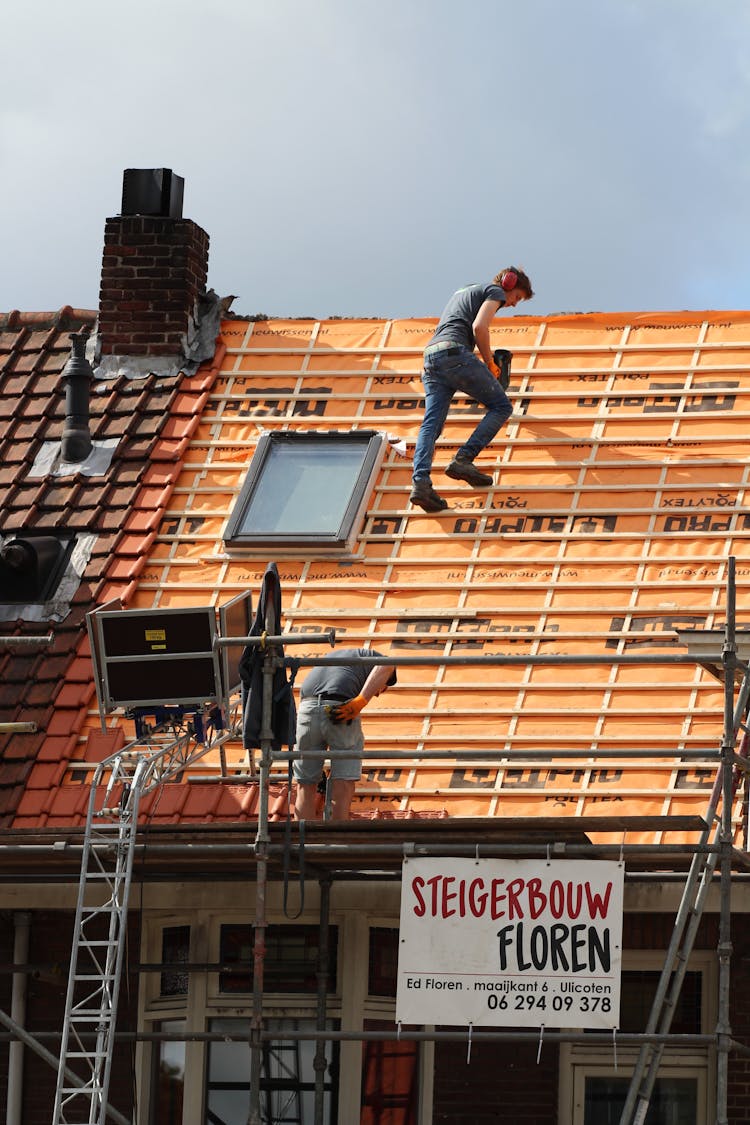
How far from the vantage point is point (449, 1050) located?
11852 millimetres

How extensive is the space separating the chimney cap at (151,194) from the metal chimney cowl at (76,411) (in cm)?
160

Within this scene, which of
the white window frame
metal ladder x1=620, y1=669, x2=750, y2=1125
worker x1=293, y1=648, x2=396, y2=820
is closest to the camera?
metal ladder x1=620, y1=669, x2=750, y2=1125

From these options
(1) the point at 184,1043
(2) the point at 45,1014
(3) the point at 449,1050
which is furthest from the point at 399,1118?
(2) the point at 45,1014

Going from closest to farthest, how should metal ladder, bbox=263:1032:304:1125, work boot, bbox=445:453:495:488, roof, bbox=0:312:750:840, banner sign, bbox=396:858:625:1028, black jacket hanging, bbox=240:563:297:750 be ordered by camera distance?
banner sign, bbox=396:858:625:1028 → black jacket hanging, bbox=240:563:297:750 → metal ladder, bbox=263:1032:304:1125 → roof, bbox=0:312:750:840 → work boot, bbox=445:453:495:488

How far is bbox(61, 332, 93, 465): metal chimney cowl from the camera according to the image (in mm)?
15156

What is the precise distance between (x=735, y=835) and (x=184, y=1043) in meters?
3.41

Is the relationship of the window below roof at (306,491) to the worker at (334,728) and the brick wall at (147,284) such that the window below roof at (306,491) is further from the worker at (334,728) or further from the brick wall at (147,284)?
the worker at (334,728)

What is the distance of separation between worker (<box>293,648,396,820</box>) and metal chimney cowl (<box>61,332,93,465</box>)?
13.5 ft

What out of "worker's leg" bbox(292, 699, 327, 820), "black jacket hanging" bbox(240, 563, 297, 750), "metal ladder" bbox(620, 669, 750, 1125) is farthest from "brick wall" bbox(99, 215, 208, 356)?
"metal ladder" bbox(620, 669, 750, 1125)

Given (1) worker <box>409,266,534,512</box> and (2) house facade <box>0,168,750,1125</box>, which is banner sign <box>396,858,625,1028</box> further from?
(1) worker <box>409,266,534,512</box>

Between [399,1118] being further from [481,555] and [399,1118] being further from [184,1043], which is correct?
[481,555]

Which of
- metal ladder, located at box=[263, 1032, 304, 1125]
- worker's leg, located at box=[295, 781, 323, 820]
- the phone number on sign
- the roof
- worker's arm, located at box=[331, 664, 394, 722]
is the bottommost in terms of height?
metal ladder, located at box=[263, 1032, 304, 1125]

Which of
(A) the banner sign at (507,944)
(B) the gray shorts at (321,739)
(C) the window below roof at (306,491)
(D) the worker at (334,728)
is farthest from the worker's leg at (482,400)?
(A) the banner sign at (507,944)

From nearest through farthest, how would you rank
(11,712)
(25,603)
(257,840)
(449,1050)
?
1. (257,840)
2. (449,1050)
3. (11,712)
4. (25,603)
